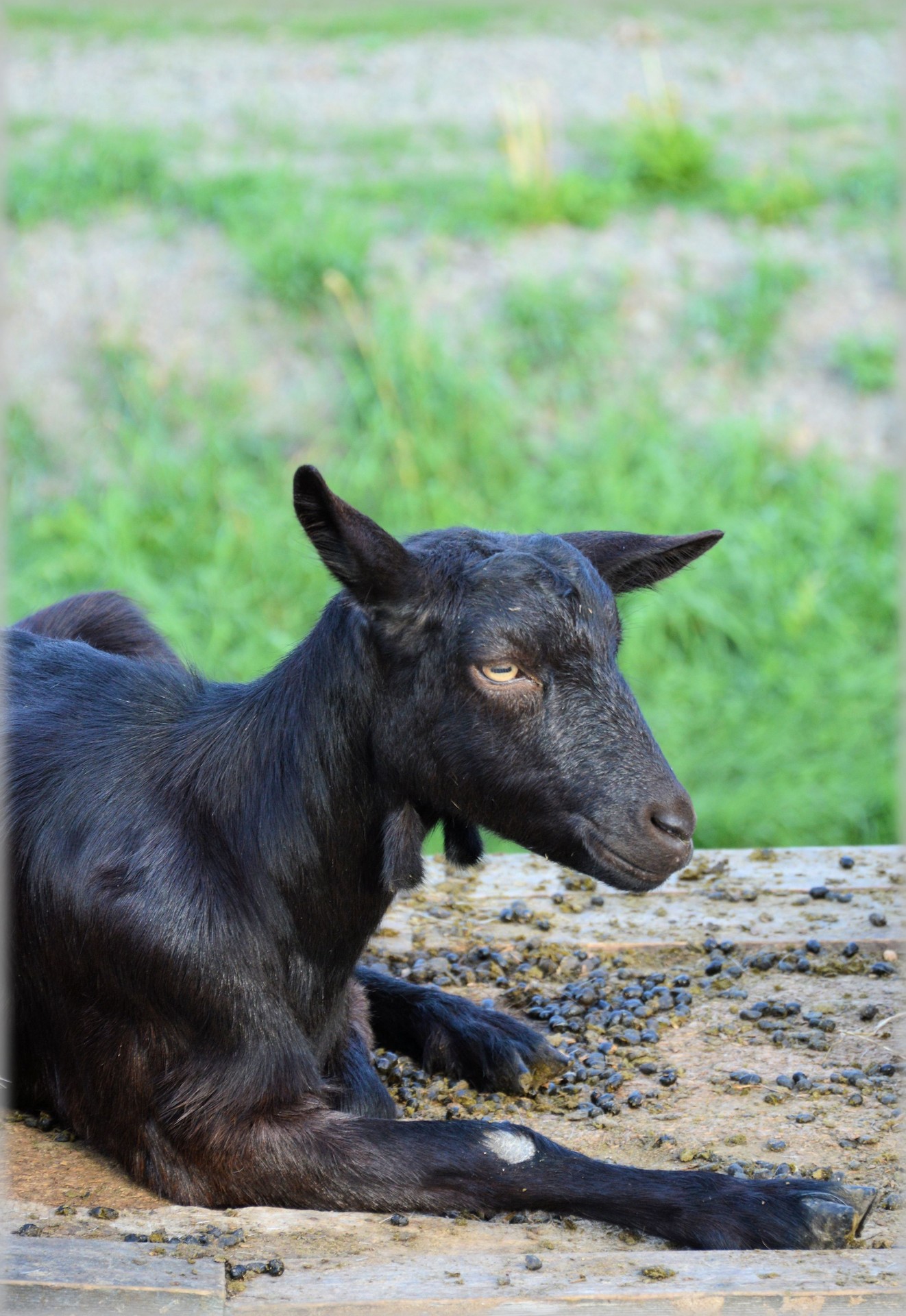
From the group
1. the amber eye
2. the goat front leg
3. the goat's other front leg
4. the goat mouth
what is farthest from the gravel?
the goat's other front leg

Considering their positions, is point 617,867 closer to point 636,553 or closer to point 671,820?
point 671,820

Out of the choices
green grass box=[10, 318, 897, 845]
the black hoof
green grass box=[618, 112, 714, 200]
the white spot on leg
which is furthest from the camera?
green grass box=[618, 112, 714, 200]

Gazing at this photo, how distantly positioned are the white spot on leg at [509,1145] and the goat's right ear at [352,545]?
1.15m

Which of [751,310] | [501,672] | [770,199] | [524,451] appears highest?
[770,199]

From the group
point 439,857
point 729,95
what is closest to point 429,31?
point 729,95

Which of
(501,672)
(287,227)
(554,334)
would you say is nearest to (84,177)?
(287,227)

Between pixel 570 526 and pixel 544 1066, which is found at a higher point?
pixel 570 526

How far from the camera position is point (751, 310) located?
36.1 ft

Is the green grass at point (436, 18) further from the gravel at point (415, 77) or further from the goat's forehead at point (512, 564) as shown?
the goat's forehead at point (512, 564)

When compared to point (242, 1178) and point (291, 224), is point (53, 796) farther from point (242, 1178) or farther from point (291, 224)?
point (291, 224)

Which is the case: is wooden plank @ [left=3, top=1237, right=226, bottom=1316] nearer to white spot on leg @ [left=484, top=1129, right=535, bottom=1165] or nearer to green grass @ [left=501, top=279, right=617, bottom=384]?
white spot on leg @ [left=484, top=1129, right=535, bottom=1165]

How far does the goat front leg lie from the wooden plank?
1265mm

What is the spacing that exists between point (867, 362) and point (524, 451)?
2.53m

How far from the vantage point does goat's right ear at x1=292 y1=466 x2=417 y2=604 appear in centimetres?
319
